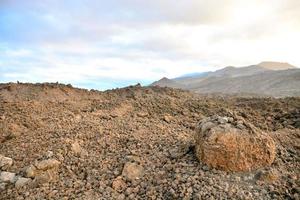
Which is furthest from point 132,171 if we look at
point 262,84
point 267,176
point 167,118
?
point 262,84

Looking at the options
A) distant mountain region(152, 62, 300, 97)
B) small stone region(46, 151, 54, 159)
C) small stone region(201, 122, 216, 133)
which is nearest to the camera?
small stone region(201, 122, 216, 133)

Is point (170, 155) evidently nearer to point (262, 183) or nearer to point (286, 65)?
point (262, 183)

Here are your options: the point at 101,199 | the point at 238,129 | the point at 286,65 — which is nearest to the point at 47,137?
the point at 101,199

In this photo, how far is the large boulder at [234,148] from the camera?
441 cm

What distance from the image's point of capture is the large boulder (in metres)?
4.41

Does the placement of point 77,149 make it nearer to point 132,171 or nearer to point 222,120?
point 132,171

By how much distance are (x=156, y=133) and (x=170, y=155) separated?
1088 millimetres

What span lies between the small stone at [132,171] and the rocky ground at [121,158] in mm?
11

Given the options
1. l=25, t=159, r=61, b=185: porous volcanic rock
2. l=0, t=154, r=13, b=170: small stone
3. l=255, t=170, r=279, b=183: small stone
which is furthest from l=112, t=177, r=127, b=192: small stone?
l=0, t=154, r=13, b=170: small stone

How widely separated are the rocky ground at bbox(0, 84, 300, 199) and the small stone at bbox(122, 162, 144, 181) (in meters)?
0.01

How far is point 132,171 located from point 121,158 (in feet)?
1.38

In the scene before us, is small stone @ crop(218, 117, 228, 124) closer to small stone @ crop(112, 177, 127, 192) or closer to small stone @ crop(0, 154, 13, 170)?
small stone @ crop(112, 177, 127, 192)

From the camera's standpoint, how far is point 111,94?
1059 cm

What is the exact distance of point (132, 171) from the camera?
471 centimetres
